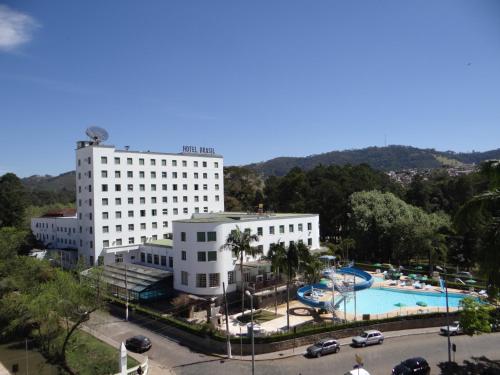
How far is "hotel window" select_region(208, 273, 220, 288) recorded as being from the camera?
50469 mm

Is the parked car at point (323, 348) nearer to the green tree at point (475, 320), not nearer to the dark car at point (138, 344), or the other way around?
the green tree at point (475, 320)

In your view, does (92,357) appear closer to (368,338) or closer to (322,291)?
(368,338)

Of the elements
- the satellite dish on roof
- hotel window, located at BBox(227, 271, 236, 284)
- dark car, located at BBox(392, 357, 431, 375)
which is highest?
the satellite dish on roof

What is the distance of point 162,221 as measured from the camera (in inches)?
3098

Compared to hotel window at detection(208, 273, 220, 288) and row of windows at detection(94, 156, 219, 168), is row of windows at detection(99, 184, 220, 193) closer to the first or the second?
row of windows at detection(94, 156, 219, 168)

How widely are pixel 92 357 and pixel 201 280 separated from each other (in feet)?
55.9

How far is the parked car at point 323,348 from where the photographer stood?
35.8 metres

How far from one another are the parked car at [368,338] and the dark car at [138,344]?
21.1 meters

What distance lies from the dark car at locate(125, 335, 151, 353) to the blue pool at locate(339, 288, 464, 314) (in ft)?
82.9

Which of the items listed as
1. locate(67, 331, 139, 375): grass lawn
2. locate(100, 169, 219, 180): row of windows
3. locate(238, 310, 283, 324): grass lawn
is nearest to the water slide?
locate(238, 310, 283, 324): grass lawn

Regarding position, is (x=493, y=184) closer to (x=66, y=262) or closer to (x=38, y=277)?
(x=38, y=277)

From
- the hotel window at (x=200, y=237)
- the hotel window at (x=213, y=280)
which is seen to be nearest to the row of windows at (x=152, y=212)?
the hotel window at (x=200, y=237)

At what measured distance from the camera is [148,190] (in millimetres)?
76500

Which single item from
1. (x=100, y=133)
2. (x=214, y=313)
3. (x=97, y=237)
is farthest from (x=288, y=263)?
(x=100, y=133)
